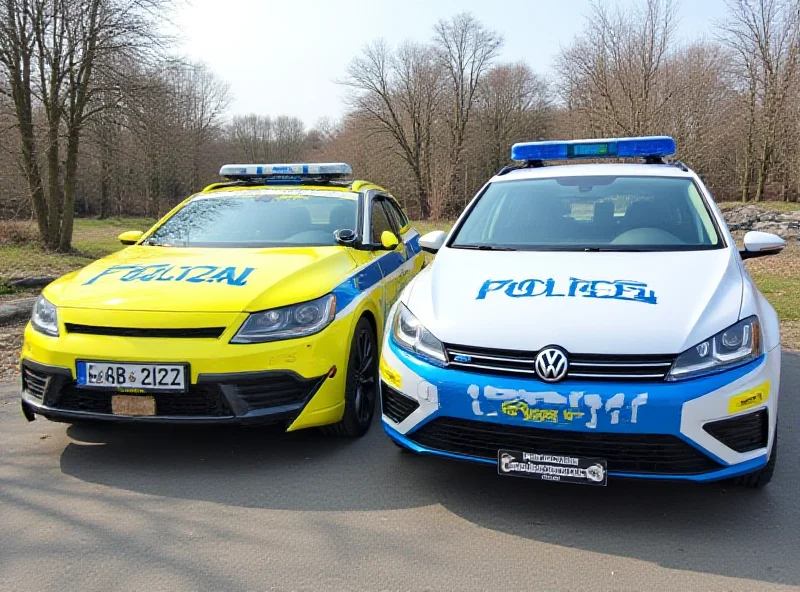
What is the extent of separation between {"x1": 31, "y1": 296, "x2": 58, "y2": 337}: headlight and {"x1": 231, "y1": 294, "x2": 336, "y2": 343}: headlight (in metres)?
1.04

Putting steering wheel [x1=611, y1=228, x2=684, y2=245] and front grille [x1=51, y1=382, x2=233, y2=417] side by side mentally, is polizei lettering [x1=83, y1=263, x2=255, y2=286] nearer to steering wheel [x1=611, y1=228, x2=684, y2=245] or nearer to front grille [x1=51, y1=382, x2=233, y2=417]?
front grille [x1=51, y1=382, x2=233, y2=417]

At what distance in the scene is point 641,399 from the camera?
9.06ft

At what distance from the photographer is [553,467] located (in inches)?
116

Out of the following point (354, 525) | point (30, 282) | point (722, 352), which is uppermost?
point (722, 352)

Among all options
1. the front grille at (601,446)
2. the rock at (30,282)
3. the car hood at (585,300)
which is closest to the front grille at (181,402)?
the car hood at (585,300)

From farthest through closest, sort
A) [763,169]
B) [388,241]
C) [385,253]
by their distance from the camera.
→ [763,169] < [385,253] < [388,241]

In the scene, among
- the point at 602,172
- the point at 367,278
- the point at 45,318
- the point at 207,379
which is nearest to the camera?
the point at 207,379

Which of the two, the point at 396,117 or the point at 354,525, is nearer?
the point at 354,525

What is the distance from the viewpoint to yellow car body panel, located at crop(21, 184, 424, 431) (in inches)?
140

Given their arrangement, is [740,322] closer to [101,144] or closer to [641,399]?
Result: [641,399]

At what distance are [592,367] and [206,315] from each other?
197cm

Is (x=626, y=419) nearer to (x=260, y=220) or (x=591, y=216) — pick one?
(x=591, y=216)

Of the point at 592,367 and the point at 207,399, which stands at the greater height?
the point at 592,367

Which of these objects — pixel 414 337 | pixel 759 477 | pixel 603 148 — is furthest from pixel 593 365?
pixel 603 148
